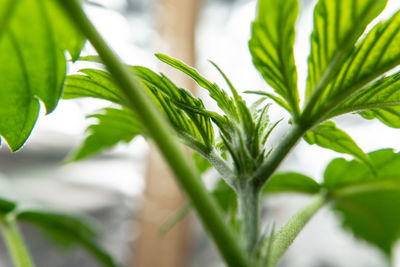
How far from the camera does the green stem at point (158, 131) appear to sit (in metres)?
0.21

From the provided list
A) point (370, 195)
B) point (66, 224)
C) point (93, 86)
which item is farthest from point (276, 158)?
point (66, 224)

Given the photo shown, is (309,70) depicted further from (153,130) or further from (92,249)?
(92,249)

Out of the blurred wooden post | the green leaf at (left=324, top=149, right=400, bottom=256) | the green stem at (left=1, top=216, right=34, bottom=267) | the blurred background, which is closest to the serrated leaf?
the green leaf at (left=324, top=149, right=400, bottom=256)

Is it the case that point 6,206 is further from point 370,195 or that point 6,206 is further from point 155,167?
point 155,167

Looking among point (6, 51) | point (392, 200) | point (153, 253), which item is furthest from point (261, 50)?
point (153, 253)

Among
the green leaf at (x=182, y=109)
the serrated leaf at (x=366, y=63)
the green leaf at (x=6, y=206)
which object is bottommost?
the serrated leaf at (x=366, y=63)

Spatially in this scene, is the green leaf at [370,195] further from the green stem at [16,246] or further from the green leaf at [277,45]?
the green stem at [16,246]

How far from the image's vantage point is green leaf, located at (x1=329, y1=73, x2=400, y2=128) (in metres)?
0.31

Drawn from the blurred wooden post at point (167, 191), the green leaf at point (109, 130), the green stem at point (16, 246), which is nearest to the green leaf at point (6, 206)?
the green stem at point (16, 246)

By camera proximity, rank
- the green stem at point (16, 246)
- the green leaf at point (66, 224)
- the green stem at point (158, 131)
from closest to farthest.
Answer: the green stem at point (158, 131) → the green stem at point (16, 246) → the green leaf at point (66, 224)

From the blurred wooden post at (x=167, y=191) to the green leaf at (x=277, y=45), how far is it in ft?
3.32

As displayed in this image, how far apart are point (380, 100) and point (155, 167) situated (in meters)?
1.09

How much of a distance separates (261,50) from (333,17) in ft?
0.19

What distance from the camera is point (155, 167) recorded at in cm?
134
